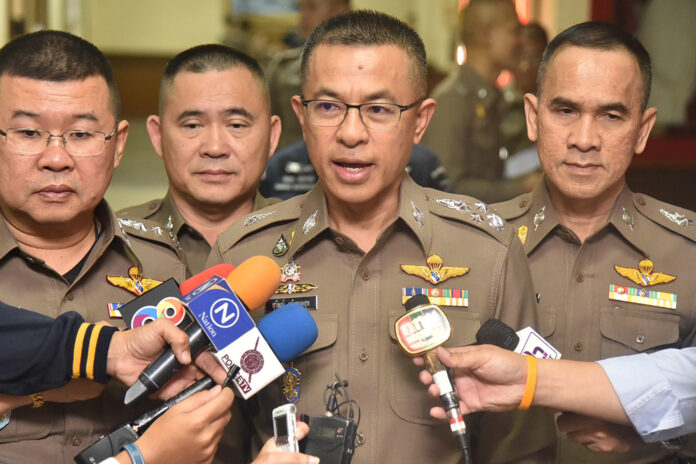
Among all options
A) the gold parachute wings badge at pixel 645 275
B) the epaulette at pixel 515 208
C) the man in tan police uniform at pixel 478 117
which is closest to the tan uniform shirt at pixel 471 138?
the man in tan police uniform at pixel 478 117

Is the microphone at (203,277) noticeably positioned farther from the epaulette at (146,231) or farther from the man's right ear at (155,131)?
the man's right ear at (155,131)

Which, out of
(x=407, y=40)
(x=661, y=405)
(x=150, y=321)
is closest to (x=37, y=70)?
(x=150, y=321)

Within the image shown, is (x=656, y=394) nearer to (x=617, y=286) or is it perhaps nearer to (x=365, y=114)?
(x=617, y=286)

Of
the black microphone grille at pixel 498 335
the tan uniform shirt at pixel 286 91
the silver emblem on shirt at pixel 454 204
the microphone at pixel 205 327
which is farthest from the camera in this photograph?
the tan uniform shirt at pixel 286 91

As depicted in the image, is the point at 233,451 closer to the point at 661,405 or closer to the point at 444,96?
the point at 661,405

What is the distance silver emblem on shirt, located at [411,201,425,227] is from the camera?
2.36 metres

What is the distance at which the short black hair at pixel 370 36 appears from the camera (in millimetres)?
2350

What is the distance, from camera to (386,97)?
2.30m

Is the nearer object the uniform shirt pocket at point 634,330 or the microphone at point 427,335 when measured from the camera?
the microphone at point 427,335

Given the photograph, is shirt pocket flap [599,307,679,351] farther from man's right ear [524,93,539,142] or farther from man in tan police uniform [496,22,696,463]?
man's right ear [524,93,539,142]

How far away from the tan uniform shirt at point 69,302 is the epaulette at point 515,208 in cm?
101

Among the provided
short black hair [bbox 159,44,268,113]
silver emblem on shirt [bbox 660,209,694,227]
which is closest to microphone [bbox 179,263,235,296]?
short black hair [bbox 159,44,268,113]

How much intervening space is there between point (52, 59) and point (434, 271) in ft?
3.71

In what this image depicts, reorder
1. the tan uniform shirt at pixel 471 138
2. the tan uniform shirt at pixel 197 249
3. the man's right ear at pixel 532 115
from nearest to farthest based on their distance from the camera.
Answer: the tan uniform shirt at pixel 197 249
the man's right ear at pixel 532 115
the tan uniform shirt at pixel 471 138
